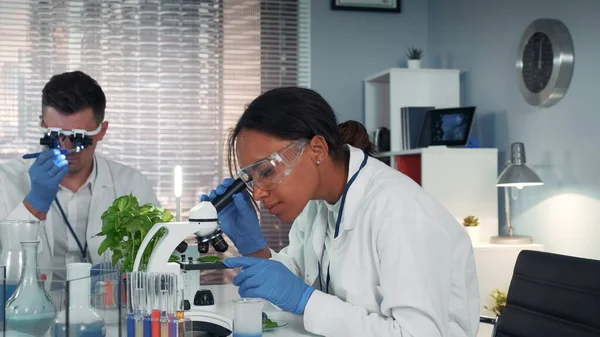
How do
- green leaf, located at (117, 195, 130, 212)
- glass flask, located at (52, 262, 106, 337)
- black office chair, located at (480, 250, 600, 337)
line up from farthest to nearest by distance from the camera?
green leaf, located at (117, 195, 130, 212), black office chair, located at (480, 250, 600, 337), glass flask, located at (52, 262, 106, 337)

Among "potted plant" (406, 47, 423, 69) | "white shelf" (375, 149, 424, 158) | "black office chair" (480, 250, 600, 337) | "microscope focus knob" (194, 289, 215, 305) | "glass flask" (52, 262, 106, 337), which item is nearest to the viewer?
"glass flask" (52, 262, 106, 337)

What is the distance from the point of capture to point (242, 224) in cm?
206

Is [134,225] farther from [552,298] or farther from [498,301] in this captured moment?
[498,301]

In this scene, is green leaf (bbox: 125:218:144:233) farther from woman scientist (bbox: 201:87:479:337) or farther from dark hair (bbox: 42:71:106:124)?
dark hair (bbox: 42:71:106:124)

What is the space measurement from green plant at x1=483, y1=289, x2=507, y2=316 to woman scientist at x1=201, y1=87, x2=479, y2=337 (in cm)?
168

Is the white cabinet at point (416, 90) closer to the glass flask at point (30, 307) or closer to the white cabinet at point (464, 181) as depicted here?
the white cabinet at point (464, 181)

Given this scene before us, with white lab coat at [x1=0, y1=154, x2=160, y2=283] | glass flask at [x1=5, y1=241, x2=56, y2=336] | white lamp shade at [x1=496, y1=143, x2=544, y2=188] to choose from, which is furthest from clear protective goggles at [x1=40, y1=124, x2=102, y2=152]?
white lamp shade at [x1=496, y1=143, x2=544, y2=188]

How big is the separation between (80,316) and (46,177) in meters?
1.24

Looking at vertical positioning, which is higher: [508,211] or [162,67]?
[162,67]

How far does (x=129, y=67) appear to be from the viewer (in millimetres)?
4469

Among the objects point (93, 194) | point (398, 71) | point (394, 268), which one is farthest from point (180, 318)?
point (398, 71)

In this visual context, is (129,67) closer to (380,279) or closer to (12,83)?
(12,83)

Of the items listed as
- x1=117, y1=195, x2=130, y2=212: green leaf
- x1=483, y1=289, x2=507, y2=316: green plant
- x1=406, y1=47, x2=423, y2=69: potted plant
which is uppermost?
x1=406, y1=47, x2=423, y2=69: potted plant

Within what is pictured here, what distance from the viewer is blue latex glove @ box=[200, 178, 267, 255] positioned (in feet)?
6.54
